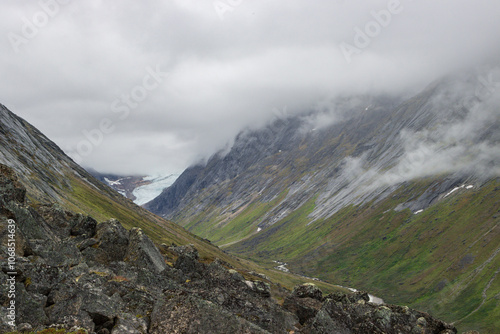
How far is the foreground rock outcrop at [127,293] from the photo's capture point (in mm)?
18422

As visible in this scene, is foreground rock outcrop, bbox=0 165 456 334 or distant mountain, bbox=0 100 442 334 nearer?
distant mountain, bbox=0 100 442 334

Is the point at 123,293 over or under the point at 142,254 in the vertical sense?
under

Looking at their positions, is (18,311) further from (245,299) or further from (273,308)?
(273,308)

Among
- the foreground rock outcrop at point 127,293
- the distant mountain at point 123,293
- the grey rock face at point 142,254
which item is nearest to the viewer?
the distant mountain at point 123,293

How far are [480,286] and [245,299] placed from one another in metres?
177

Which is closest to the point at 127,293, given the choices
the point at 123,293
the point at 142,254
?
the point at 123,293

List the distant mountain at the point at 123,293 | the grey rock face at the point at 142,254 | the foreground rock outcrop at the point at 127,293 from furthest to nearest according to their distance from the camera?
the grey rock face at the point at 142,254
the foreground rock outcrop at the point at 127,293
the distant mountain at the point at 123,293

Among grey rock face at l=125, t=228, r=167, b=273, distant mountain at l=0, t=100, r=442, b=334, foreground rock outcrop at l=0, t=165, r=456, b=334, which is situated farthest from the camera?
grey rock face at l=125, t=228, r=167, b=273

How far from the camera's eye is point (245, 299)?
28625 millimetres

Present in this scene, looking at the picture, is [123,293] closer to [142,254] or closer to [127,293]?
[127,293]

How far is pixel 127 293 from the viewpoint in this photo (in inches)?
863

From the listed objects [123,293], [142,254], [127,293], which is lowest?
[127,293]

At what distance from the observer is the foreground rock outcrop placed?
1842 centimetres

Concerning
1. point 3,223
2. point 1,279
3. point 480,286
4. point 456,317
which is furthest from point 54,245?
point 480,286
